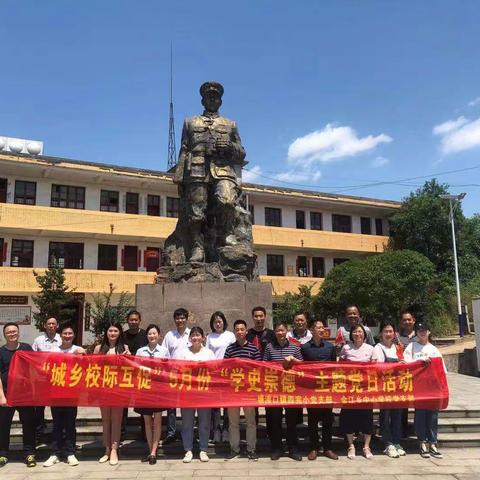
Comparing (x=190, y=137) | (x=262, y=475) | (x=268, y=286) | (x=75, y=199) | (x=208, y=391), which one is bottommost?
(x=262, y=475)

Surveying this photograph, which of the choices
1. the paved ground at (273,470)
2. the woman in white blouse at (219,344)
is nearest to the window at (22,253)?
the paved ground at (273,470)

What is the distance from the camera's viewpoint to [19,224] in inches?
982

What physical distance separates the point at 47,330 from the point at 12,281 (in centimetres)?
1984

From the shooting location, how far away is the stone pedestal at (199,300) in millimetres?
8570

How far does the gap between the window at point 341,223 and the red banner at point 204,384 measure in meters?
29.0

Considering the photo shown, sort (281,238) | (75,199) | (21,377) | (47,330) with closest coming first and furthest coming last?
1. (21,377)
2. (47,330)
3. (75,199)
4. (281,238)

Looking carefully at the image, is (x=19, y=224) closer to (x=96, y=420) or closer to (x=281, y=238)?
(x=281, y=238)

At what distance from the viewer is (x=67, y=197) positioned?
1083 inches

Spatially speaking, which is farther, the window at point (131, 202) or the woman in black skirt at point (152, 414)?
the window at point (131, 202)

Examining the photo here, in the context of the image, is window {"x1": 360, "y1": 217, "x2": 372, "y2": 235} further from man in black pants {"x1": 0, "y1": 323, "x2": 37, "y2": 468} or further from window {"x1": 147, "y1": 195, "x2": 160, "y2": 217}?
man in black pants {"x1": 0, "y1": 323, "x2": 37, "y2": 468}

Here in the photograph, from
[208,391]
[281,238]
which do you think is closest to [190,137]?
[208,391]

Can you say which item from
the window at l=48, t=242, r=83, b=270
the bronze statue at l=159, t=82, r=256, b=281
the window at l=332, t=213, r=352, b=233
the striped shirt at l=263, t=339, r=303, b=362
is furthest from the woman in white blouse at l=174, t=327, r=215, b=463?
the window at l=332, t=213, r=352, b=233

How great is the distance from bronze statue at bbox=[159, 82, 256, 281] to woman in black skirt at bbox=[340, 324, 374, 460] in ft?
11.1

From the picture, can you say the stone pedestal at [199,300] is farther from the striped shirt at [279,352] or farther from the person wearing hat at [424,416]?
the person wearing hat at [424,416]
